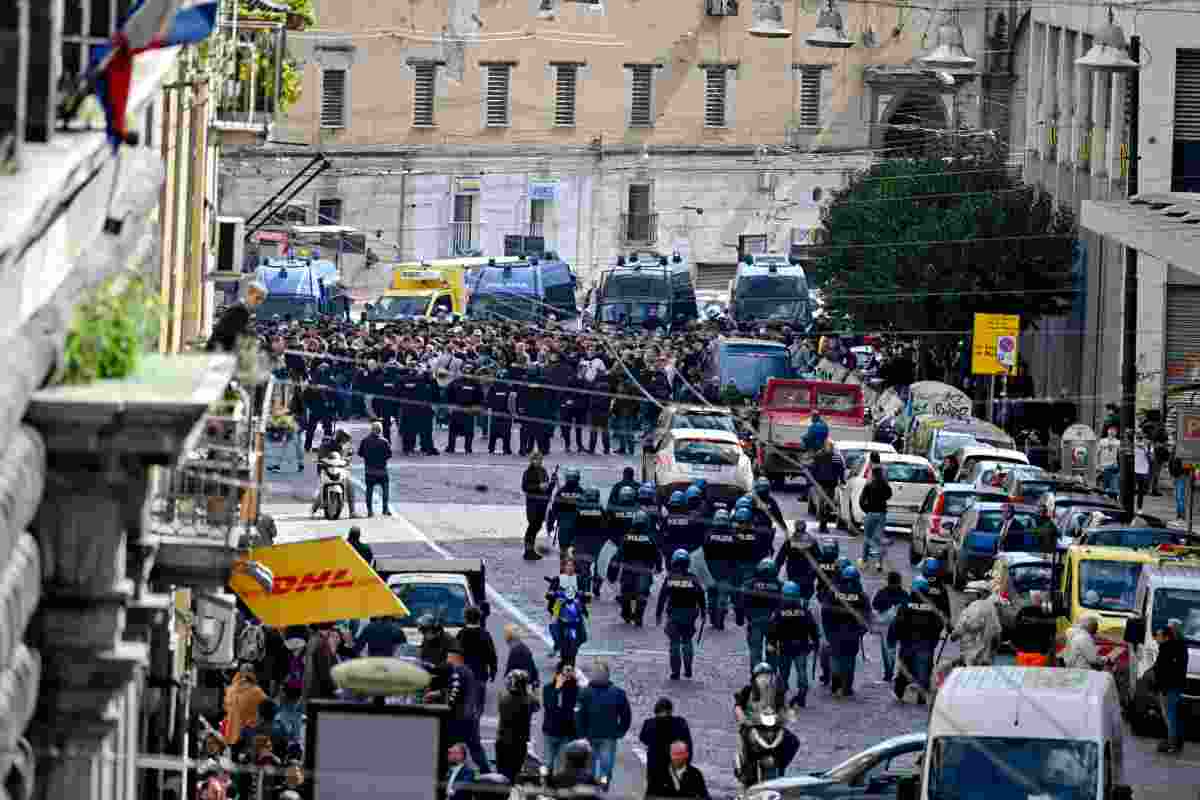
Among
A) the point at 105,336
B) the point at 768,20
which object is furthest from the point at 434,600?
the point at 768,20

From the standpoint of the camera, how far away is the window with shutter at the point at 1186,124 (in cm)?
6141

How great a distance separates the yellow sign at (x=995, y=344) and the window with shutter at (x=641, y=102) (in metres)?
39.2

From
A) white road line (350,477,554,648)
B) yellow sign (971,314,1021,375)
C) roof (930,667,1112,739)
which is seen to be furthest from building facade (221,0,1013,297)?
roof (930,667,1112,739)

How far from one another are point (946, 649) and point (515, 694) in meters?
9.96

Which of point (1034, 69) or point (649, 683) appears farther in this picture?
point (1034, 69)

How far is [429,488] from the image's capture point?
52344 mm

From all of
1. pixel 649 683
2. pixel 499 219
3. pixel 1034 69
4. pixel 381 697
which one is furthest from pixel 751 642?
pixel 499 219

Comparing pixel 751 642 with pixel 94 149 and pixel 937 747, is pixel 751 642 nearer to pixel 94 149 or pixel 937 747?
pixel 937 747

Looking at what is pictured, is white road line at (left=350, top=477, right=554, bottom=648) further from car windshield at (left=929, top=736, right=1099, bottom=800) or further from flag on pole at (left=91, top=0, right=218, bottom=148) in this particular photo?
flag on pole at (left=91, top=0, right=218, bottom=148)

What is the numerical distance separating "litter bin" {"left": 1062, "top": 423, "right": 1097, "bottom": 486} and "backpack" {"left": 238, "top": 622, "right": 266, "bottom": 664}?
2404cm

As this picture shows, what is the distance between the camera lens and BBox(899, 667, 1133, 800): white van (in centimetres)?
2581

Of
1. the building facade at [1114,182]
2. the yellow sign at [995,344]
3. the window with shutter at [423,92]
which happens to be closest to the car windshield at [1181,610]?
the building facade at [1114,182]

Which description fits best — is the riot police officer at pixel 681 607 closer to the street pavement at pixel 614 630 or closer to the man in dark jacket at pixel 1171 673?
the street pavement at pixel 614 630

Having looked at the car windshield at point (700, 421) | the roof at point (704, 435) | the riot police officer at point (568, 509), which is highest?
the car windshield at point (700, 421)
